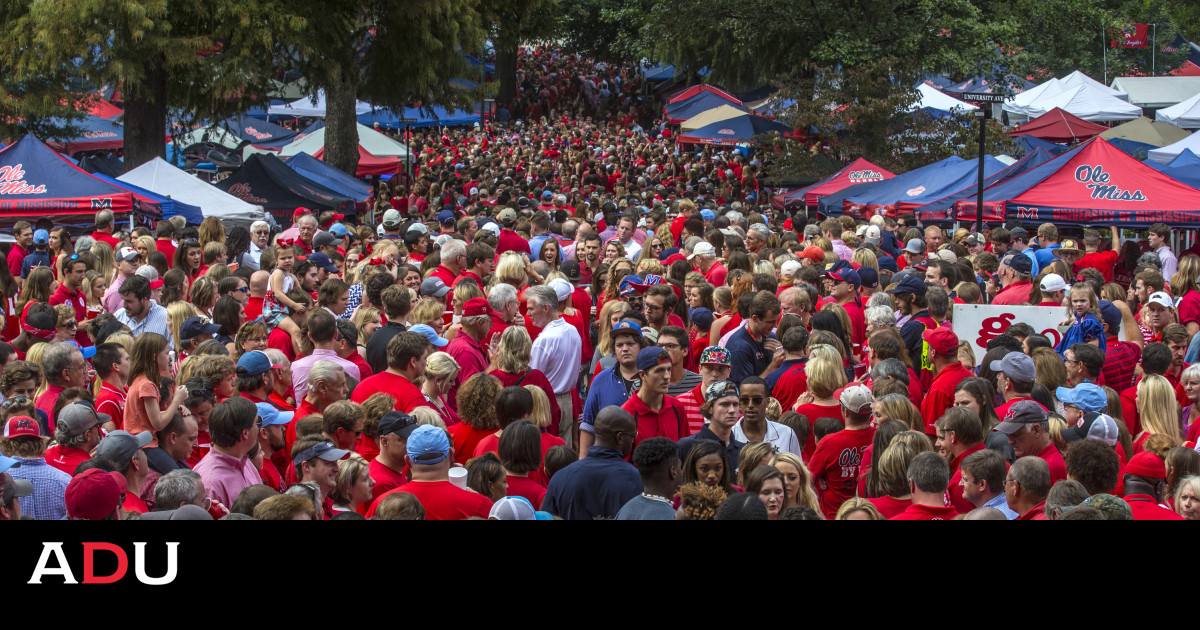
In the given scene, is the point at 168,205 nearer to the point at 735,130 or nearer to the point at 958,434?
the point at 958,434

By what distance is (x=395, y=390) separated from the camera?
6336 mm

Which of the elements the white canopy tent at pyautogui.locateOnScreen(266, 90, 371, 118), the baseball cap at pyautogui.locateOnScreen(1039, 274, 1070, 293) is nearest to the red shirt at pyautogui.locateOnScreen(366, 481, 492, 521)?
the baseball cap at pyautogui.locateOnScreen(1039, 274, 1070, 293)

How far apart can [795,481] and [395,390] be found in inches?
96.9

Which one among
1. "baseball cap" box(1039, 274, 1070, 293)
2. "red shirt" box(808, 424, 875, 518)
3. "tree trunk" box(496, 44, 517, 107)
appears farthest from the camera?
"tree trunk" box(496, 44, 517, 107)

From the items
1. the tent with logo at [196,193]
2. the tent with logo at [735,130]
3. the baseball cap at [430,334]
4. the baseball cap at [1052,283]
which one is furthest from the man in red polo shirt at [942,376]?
the tent with logo at [735,130]

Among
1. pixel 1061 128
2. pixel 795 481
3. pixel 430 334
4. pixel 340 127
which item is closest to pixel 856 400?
pixel 795 481

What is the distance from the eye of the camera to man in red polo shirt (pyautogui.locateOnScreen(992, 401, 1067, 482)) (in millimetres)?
5531

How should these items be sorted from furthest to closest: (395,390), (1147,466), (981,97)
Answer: (981,97)
(395,390)
(1147,466)

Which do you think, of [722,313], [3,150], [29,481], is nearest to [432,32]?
[3,150]

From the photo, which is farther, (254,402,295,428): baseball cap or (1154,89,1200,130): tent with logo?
(1154,89,1200,130): tent with logo

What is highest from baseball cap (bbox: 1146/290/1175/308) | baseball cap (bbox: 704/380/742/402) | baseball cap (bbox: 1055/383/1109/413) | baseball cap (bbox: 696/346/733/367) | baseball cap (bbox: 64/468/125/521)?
baseball cap (bbox: 1146/290/1175/308)

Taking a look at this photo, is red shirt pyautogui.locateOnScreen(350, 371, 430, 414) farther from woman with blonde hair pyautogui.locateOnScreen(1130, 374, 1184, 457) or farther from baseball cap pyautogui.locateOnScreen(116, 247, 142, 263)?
baseball cap pyautogui.locateOnScreen(116, 247, 142, 263)
